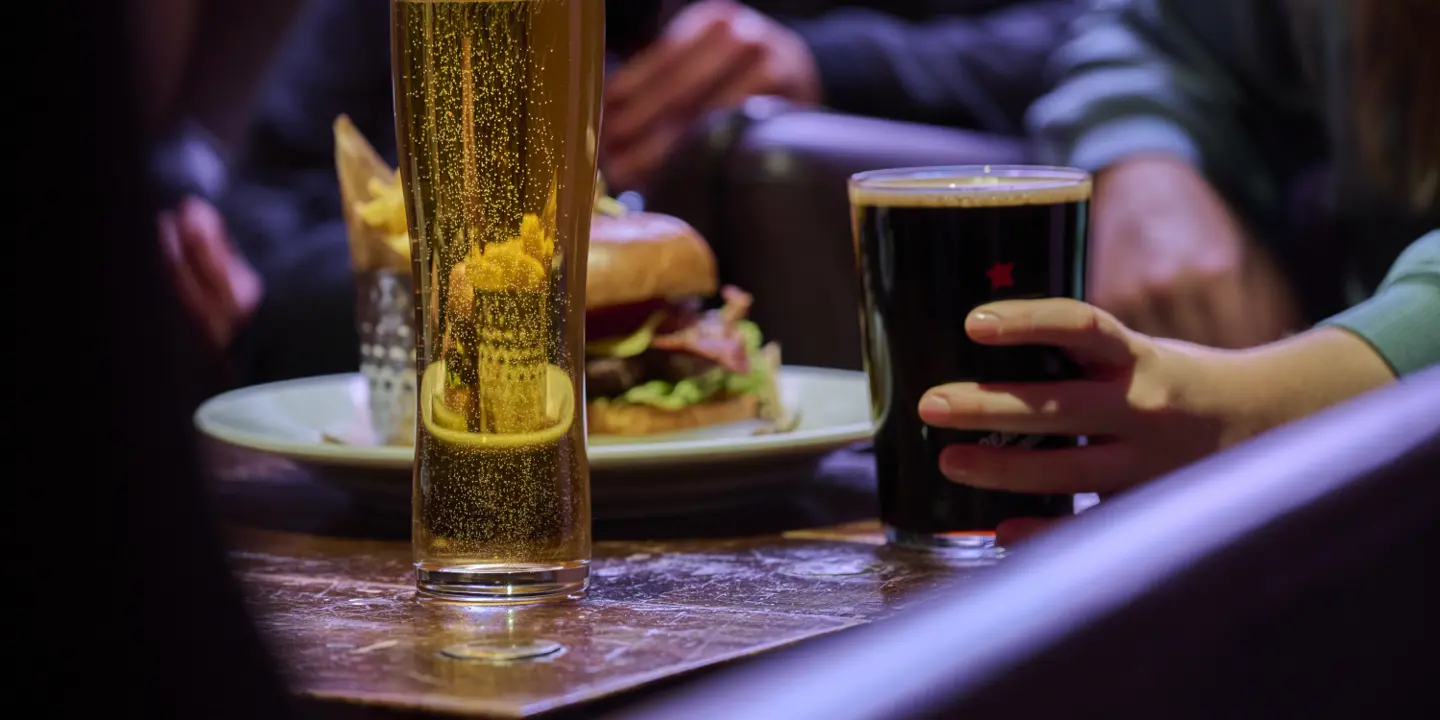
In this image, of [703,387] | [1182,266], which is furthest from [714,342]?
[1182,266]

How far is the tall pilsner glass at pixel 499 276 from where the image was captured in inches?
28.0

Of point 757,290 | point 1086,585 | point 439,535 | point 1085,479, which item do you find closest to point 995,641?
point 1086,585

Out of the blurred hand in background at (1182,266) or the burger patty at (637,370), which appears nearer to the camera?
the burger patty at (637,370)

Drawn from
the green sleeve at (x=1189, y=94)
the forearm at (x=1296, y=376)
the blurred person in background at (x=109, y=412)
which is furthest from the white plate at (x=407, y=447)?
the green sleeve at (x=1189, y=94)

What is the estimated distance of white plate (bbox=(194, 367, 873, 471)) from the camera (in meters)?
0.97

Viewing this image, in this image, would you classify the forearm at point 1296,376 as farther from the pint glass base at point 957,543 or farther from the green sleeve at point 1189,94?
the green sleeve at point 1189,94

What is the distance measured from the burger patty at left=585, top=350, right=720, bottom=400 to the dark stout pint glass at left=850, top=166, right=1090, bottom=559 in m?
0.42

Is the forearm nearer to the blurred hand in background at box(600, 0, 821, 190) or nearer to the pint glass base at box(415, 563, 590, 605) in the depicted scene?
the pint glass base at box(415, 563, 590, 605)

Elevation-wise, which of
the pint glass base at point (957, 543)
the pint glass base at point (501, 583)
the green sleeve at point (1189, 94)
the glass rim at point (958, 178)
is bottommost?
the pint glass base at point (957, 543)

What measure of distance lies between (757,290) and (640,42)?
539 millimetres

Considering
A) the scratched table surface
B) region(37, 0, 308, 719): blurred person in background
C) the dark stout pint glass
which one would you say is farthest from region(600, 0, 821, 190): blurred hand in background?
region(37, 0, 308, 719): blurred person in background

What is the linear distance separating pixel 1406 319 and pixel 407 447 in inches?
26.7

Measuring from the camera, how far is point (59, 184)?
0.96ft

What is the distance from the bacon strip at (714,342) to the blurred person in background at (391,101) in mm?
1498
